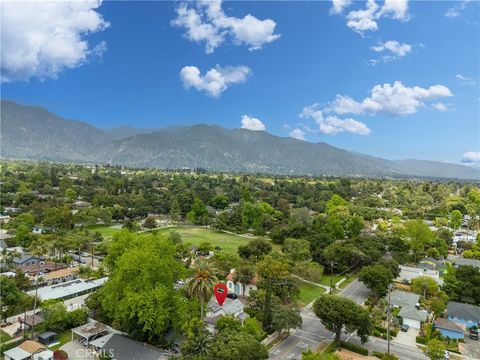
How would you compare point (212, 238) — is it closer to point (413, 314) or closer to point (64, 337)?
point (64, 337)

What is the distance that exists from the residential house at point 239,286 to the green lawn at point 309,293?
18.7 feet

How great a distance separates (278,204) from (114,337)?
241 feet

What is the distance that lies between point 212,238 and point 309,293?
32.4m

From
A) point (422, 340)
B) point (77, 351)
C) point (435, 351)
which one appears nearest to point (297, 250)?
point (422, 340)

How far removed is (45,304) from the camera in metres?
30.6

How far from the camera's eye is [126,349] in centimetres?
2558

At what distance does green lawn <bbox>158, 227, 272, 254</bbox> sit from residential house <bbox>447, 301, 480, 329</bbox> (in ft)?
110

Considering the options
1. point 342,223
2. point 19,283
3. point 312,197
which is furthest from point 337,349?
point 312,197

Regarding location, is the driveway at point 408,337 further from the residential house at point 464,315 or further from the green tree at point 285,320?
the green tree at point 285,320

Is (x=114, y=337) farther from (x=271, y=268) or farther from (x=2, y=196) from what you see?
(x=2, y=196)

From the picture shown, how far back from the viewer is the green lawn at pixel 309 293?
3953 cm

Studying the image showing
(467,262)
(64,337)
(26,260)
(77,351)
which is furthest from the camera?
(467,262)

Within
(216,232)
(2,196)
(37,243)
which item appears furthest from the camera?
(2,196)

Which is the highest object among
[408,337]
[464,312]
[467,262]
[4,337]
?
[467,262]
